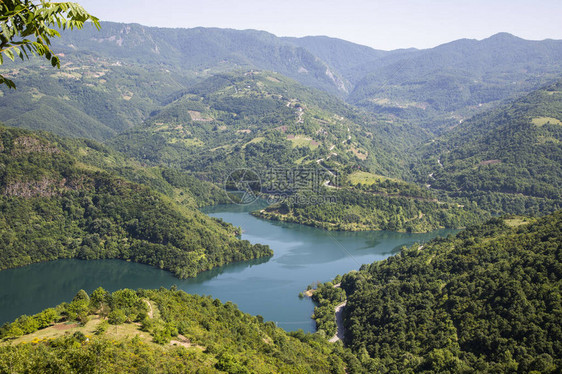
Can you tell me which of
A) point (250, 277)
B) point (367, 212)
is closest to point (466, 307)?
point (250, 277)

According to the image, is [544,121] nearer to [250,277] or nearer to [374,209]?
[374,209]

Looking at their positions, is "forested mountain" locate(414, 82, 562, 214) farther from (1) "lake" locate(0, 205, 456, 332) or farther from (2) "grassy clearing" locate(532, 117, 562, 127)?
(1) "lake" locate(0, 205, 456, 332)

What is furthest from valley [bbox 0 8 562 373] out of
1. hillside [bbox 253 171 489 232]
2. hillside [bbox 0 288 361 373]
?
hillside [bbox 253 171 489 232]

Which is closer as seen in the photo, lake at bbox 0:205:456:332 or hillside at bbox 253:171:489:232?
lake at bbox 0:205:456:332

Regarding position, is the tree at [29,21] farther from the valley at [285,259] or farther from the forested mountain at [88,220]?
the forested mountain at [88,220]

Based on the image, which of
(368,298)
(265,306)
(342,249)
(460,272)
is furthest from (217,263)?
(460,272)
